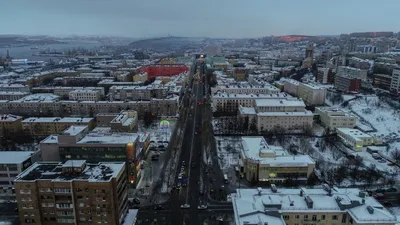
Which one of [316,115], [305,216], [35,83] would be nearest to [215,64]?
[35,83]

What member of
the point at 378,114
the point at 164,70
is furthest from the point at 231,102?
the point at 164,70

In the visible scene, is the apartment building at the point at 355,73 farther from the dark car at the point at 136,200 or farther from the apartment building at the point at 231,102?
the dark car at the point at 136,200

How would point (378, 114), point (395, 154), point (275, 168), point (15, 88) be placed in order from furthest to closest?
point (15, 88) → point (378, 114) → point (395, 154) → point (275, 168)

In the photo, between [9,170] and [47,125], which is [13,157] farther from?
[47,125]

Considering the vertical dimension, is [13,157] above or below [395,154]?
above

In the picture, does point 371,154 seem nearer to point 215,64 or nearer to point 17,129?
point 17,129
